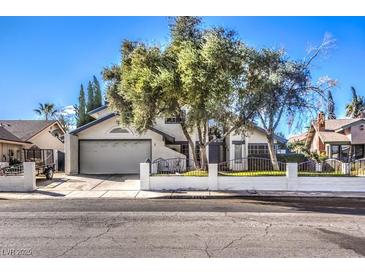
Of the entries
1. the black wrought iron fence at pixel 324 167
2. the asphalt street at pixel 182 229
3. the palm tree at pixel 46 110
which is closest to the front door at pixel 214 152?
the black wrought iron fence at pixel 324 167

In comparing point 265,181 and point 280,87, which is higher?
point 280,87

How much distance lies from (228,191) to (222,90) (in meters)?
4.54

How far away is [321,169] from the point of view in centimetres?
1800

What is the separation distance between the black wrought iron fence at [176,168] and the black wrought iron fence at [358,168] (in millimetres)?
7257

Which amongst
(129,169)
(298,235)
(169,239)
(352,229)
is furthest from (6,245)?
(129,169)

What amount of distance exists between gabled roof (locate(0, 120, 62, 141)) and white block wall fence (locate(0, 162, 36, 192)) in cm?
1232

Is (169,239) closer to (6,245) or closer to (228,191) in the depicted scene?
(6,245)

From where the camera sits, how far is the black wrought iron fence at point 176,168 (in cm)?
1715

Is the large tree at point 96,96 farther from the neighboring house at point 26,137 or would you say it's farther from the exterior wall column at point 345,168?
the exterior wall column at point 345,168

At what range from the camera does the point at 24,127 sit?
3033 centimetres

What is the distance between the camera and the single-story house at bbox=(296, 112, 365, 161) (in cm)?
3167

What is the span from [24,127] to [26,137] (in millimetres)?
2639

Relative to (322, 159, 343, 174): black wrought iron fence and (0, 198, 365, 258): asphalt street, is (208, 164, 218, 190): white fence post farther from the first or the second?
(322, 159, 343, 174): black wrought iron fence

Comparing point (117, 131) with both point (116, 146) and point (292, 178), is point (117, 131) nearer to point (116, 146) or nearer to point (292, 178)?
point (116, 146)
